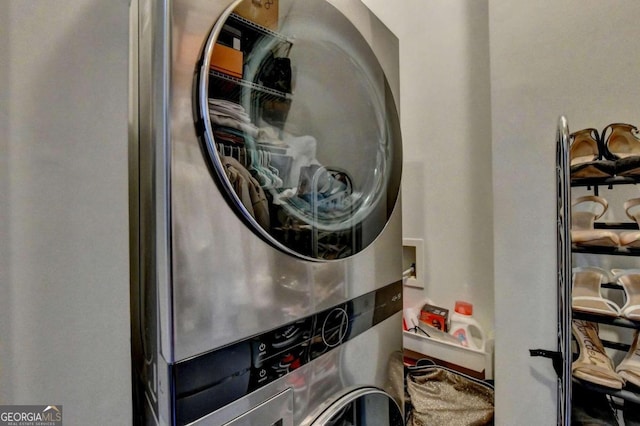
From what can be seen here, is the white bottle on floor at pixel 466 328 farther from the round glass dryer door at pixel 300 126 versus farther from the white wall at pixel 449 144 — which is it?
the round glass dryer door at pixel 300 126

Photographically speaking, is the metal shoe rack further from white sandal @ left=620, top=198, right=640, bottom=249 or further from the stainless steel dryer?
the stainless steel dryer

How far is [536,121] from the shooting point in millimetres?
966

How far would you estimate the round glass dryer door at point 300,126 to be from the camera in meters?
0.48

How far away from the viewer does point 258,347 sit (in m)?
0.50

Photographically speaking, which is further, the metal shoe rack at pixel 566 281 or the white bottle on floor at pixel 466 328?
the white bottle on floor at pixel 466 328

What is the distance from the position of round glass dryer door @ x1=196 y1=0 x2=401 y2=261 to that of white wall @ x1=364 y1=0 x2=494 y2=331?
2.68ft

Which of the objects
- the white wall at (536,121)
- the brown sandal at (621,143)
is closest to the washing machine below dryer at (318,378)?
the white wall at (536,121)

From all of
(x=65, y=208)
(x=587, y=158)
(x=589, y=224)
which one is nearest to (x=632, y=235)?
(x=589, y=224)

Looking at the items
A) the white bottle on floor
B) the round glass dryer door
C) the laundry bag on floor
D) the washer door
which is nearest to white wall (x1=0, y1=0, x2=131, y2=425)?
the round glass dryer door

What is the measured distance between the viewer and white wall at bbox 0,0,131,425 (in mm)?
416

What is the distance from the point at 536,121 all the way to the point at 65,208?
51.7 inches

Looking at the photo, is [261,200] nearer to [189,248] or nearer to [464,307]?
[189,248]

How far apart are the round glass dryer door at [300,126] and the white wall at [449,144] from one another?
32.2 inches

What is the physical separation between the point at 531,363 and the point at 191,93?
1318 millimetres
